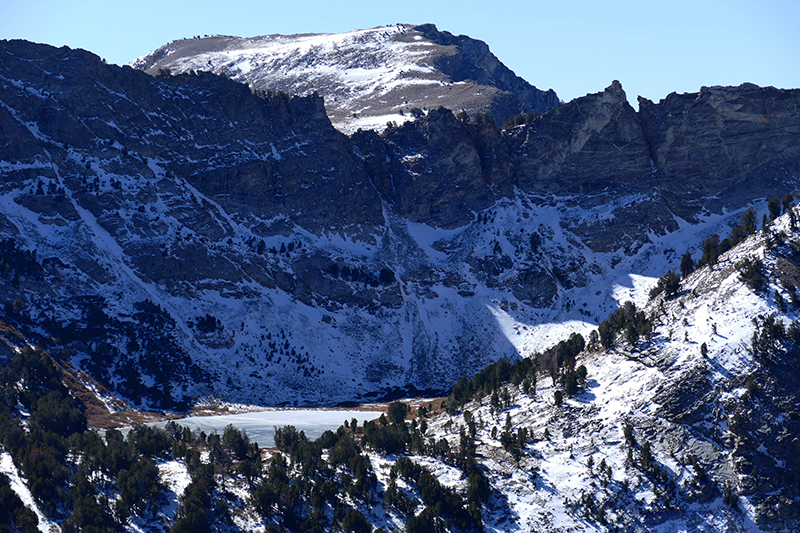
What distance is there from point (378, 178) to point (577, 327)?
209 feet

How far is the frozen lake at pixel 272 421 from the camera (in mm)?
119500

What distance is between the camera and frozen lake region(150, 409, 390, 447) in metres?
120

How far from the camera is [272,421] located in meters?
130

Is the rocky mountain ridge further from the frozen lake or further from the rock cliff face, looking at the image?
the frozen lake

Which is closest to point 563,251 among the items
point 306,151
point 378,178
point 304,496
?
point 378,178

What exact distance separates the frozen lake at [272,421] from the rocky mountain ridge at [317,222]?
8.23 metres

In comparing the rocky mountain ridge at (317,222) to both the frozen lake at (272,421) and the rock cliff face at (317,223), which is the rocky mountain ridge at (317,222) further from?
the frozen lake at (272,421)

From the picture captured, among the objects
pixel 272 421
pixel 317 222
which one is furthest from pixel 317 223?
pixel 272 421

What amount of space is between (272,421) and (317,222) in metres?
62.5

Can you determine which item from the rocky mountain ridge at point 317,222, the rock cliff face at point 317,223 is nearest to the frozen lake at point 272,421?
the rocky mountain ridge at point 317,222

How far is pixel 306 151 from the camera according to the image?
192 metres

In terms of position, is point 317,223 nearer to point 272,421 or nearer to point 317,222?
point 317,222

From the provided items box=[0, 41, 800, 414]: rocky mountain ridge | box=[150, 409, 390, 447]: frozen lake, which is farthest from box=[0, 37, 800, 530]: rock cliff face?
box=[150, 409, 390, 447]: frozen lake

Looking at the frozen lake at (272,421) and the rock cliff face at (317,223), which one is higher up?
the rock cliff face at (317,223)
